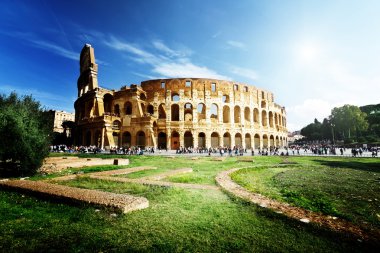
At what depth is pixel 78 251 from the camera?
2588mm

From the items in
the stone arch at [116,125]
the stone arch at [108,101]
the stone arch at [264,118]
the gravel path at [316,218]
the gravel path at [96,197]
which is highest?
the stone arch at [108,101]

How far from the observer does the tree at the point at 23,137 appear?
7.91 m

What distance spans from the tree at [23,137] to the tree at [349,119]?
6585 cm

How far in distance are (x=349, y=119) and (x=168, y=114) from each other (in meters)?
50.6

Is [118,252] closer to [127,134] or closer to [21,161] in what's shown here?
[21,161]

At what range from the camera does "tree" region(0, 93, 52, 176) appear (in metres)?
7.91

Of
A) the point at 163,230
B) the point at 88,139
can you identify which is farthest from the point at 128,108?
the point at 163,230

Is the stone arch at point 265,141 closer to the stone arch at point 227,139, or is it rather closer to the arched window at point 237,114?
the arched window at point 237,114

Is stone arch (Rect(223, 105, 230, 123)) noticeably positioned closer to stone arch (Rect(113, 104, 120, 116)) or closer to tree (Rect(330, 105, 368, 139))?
stone arch (Rect(113, 104, 120, 116))

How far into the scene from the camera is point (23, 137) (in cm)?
810

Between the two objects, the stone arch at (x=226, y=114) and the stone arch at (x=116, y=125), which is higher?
the stone arch at (x=226, y=114)

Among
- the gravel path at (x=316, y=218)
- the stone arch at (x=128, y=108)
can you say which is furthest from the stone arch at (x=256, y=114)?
the gravel path at (x=316, y=218)

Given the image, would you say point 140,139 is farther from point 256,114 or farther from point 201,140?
point 256,114

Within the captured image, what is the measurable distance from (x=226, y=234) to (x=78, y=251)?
6.39 ft
